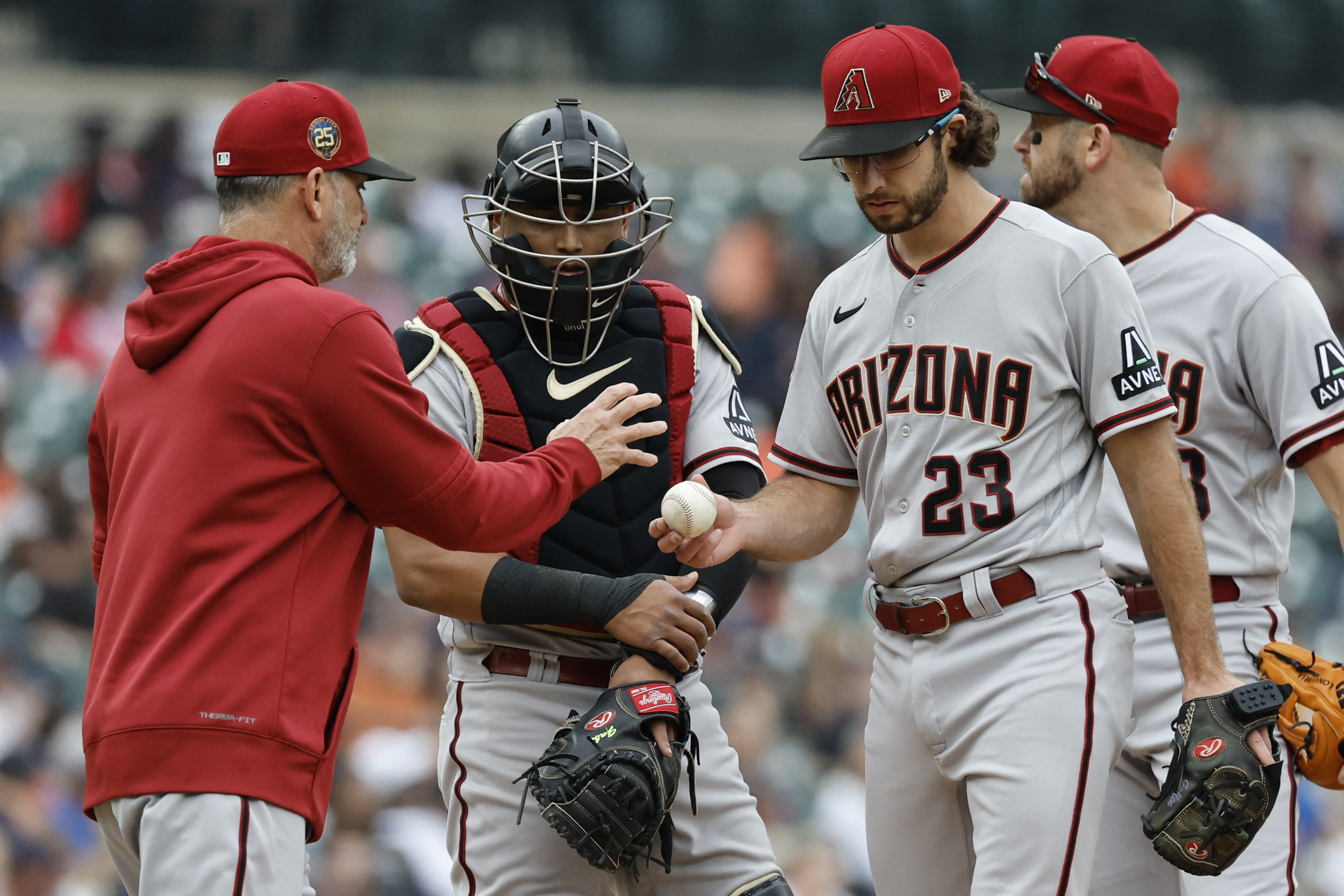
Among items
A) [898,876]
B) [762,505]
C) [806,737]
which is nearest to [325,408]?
[762,505]

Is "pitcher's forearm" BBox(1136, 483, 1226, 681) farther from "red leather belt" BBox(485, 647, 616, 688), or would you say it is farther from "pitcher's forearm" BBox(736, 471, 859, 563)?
"red leather belt" BBox(485, 647, 616, 688)

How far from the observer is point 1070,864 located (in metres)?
3.03

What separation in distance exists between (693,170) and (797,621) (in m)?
4.85

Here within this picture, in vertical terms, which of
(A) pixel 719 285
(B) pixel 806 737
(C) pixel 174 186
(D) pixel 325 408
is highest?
(D) pixel 325 408

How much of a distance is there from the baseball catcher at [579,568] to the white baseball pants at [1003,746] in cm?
34

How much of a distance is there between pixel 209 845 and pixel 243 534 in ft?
1.75

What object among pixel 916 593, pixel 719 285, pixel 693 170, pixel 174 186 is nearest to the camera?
pixel 916 593

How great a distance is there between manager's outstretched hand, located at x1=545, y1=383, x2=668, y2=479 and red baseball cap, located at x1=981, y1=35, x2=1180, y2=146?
1422 mm

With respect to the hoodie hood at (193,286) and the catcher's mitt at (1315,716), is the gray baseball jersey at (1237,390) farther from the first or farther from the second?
the hoodie hood at (193,286)

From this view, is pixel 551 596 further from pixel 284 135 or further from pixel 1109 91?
pixel 1109 91

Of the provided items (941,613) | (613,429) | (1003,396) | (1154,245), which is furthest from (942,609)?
(1154,245)

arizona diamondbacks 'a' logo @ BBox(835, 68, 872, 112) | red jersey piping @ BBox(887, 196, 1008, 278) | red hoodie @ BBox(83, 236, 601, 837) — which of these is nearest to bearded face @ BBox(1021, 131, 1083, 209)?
red jersey piping @ BBox(887, 196, 1008, 278)

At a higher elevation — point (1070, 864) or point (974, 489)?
point (974, 489)

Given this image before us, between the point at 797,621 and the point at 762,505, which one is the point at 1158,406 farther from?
the point at 797,621
